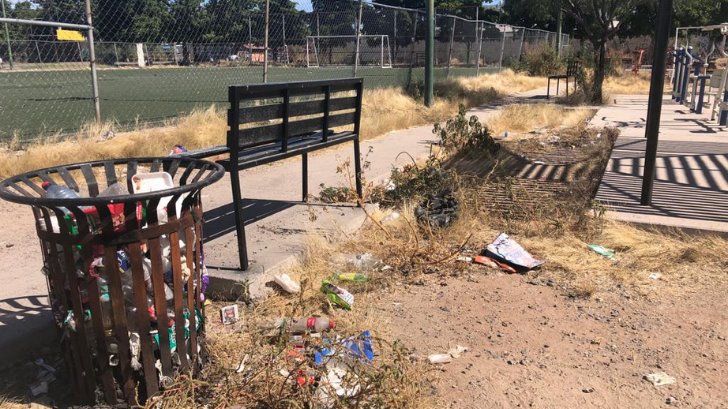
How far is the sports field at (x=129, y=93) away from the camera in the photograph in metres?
14.8

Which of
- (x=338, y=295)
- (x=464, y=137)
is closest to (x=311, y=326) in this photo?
(x=338, y=295)

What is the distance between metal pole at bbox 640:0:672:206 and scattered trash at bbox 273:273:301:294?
3572mm

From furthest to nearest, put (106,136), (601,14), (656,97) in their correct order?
(601,14) → (106,136) → (656,97)

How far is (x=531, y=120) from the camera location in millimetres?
12336

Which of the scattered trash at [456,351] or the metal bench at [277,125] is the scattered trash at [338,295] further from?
the scattered trash at [456,351]

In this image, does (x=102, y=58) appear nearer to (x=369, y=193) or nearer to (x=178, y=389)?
(x=369, y=193)

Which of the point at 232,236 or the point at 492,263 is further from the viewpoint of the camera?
the point at 232,236

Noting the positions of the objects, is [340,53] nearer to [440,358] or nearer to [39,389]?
[440,358]

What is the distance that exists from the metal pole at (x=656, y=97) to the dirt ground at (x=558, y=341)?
175cm

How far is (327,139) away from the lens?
5.45 m

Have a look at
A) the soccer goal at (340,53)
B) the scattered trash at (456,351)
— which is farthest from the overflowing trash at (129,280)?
the soccer goal at (340,53)

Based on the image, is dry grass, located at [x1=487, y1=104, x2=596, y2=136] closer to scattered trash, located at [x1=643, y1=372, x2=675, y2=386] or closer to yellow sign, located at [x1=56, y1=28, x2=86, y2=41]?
yellow sign, located at [x1=56, y1=28, x2=86, y2=41]

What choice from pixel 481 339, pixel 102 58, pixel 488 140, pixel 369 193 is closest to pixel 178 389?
pixel 481 339

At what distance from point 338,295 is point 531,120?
9496 millimetres
